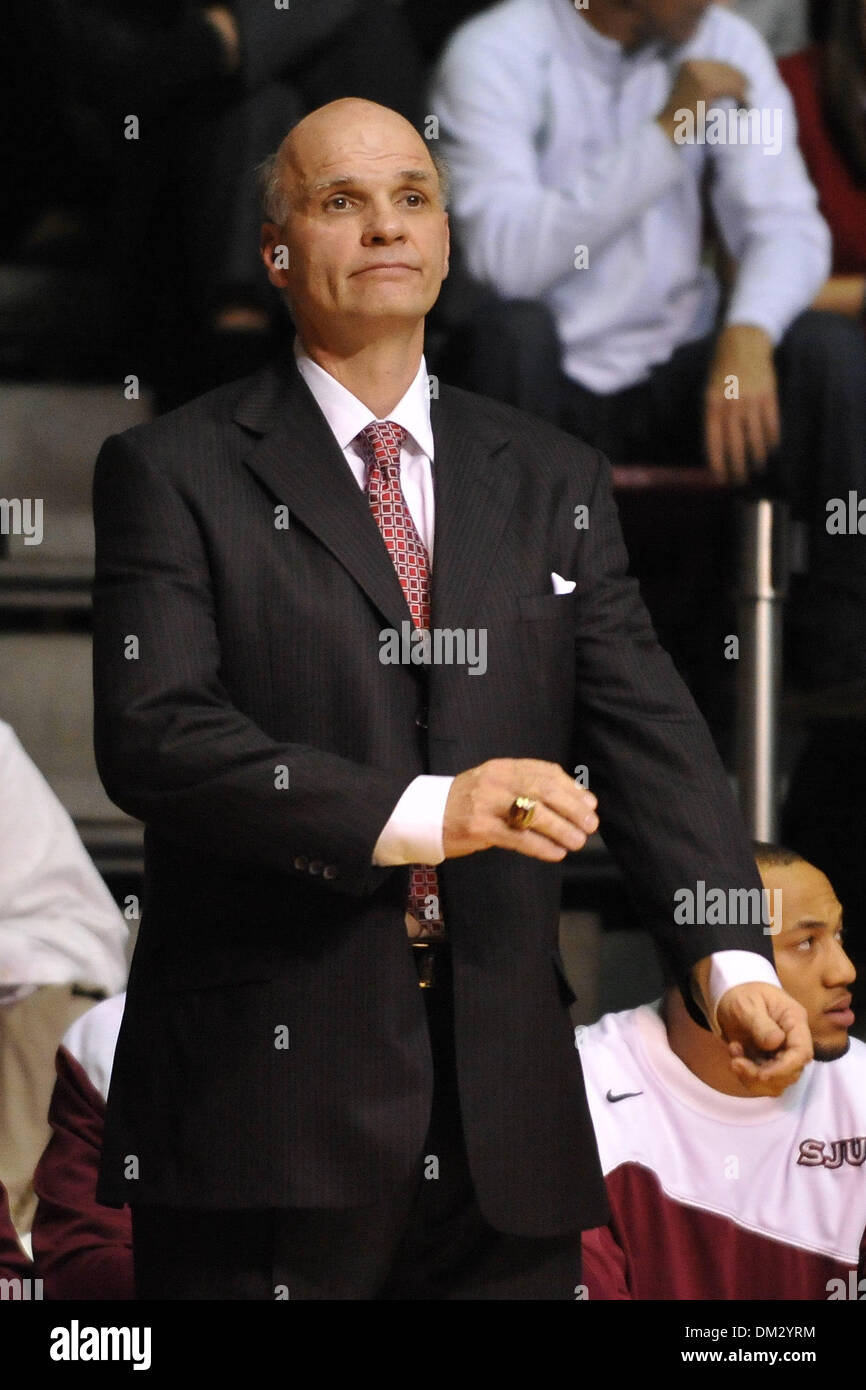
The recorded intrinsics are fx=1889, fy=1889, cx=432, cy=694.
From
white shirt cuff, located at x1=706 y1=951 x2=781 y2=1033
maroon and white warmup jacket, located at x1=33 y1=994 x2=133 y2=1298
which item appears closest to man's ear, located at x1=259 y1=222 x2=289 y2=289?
white shirt cuff, located at x1=706 y1=951 x2=781 y2=1033

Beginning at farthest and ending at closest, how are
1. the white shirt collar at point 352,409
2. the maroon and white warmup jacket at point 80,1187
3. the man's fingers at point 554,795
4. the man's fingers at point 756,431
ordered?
the man's fingers at point 756,431
the maroon and white warmup jacket at point 80,1187
the white shirt collar at point 352,409
the man's fingers at point 554,795

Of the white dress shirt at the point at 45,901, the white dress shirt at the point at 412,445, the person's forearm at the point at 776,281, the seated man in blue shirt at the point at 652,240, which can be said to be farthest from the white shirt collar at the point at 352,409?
the person's forearm at the point at 776,281

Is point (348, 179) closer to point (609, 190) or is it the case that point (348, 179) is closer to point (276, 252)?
point (276, 252)

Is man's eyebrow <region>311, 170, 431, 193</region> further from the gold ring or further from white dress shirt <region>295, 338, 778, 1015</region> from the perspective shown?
the gold ring

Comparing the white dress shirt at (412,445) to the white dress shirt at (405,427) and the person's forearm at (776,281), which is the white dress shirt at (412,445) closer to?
the white dress shirt at (405,427)

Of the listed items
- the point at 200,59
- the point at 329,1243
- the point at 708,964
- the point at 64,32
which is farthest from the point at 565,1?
the point at 329,1243

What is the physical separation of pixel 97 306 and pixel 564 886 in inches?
52.9

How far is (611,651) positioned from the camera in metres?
1.42

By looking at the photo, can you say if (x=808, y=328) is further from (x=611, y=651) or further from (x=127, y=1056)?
(x=127, y=1056)

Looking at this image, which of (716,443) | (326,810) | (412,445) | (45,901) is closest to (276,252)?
(412,445)

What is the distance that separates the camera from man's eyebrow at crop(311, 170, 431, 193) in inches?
58.0

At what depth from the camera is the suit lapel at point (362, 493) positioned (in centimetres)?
137

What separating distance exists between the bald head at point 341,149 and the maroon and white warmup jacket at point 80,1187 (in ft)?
2.93

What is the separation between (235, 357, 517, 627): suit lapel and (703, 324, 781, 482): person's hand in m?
1.14
